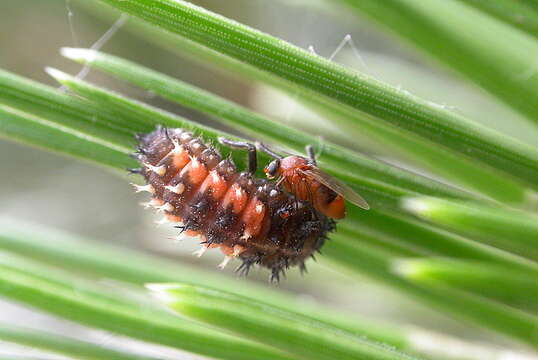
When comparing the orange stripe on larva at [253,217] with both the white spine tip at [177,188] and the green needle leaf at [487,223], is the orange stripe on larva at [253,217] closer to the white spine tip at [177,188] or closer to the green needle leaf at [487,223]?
the white spine tip at [177,188]

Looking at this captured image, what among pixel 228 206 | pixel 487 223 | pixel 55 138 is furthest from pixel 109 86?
pixel 487 223

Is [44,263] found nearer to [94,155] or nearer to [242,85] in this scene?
[94,155]

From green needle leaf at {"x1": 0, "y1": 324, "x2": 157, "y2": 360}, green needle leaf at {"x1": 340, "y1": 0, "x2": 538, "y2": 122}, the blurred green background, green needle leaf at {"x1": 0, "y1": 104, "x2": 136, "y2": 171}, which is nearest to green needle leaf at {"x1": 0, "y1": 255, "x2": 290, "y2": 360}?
green needle leaf at {"x1": 0, "y1": 324, "x2": 157, "y2": 360}

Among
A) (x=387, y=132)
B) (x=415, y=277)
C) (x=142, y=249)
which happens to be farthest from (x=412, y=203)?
(x=142, y=249)

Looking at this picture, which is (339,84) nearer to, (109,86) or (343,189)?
(343,189)

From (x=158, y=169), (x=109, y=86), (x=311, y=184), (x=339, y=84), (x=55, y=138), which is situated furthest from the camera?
(x=109, y=86)

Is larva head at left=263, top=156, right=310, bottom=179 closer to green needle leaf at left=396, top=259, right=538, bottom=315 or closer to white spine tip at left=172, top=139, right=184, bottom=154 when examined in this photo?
white spine tip at left=172, top=139, right=184, bottom=154

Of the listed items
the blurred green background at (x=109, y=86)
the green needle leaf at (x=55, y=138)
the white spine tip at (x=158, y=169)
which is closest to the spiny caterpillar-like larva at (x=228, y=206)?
the white spine tip at (x=158, y=169)

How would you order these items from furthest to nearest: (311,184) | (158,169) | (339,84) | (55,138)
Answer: (311,184) → (158,169) → (55,138) → (339,84)
